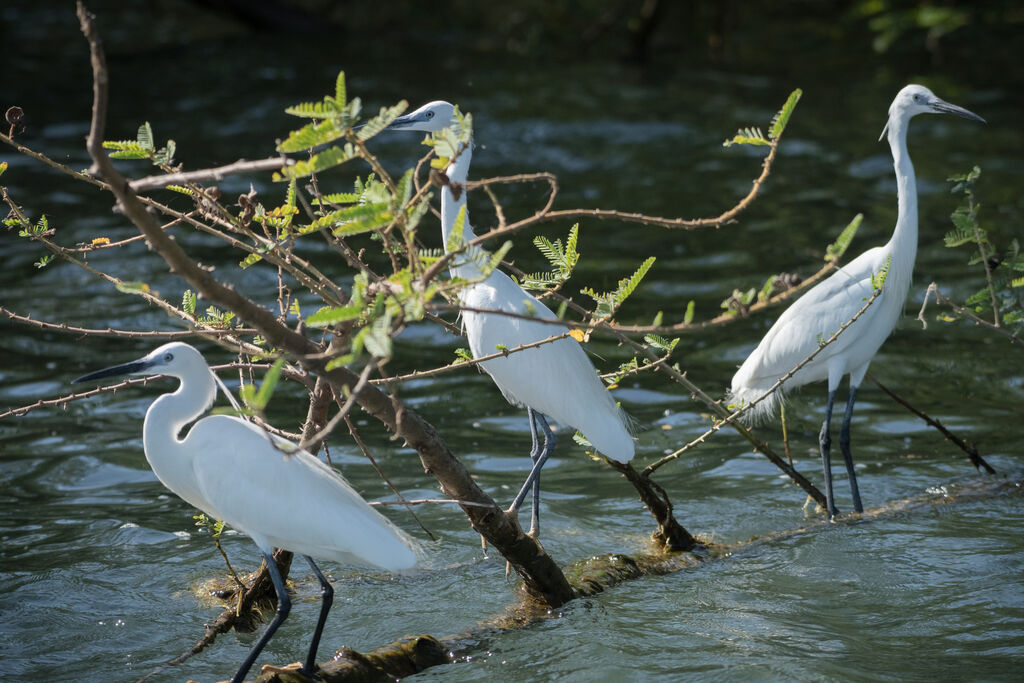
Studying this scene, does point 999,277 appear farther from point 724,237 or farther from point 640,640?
point 724,237

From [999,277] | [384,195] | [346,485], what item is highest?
[384,195]

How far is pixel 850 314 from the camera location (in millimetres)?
5688

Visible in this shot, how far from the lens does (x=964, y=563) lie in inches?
193

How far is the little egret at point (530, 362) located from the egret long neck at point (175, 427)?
4.23 feet

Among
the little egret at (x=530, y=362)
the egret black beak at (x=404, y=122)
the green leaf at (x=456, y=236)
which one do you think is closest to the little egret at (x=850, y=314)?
the little egret at (x=530, y=362)

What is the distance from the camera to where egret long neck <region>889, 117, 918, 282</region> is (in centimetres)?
579

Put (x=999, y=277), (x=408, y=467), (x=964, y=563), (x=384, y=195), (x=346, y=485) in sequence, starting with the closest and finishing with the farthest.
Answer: (x=384, y=195)
(x=346, y=485)
(x=964, y=563)
(x=999, y=277)
(x=408, y=467)

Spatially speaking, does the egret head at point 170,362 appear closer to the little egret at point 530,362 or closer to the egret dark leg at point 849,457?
the little egret at point 530,362

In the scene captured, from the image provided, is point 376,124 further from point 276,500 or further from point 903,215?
point 903,215

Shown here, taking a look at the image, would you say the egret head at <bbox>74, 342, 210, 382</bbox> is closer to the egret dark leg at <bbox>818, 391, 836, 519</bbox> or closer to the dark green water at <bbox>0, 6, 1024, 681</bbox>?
the dark green water at <bbox>0, 6, 1024, 681</bbox>

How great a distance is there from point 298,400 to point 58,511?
6.11ft

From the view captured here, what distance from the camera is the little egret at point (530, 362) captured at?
4605mm

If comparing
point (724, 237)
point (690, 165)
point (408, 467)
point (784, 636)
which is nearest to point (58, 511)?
point (408, 467)

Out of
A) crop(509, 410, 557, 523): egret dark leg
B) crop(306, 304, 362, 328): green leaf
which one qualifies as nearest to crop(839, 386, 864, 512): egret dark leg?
crop(509, 410, 557, 523): egret dark leg
